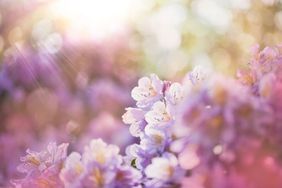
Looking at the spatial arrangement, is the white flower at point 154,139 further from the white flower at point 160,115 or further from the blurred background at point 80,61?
the blurred background at point 80,61

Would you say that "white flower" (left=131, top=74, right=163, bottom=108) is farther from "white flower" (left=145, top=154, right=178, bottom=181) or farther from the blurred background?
the blurred background

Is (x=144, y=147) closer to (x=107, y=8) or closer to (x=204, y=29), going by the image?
(x=107, y=8)

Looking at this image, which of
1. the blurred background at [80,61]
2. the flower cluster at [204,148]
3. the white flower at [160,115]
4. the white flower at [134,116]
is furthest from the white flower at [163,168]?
the blurred background at [80,61]

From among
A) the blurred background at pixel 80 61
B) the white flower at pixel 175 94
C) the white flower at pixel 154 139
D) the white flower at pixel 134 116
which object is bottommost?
→ the white flower at pixel 154 139

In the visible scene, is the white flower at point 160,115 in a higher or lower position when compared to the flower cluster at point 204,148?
higher

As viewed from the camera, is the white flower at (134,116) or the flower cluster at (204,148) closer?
the flower cluster at (204,148)

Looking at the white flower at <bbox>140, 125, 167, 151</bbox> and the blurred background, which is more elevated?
the blurred background

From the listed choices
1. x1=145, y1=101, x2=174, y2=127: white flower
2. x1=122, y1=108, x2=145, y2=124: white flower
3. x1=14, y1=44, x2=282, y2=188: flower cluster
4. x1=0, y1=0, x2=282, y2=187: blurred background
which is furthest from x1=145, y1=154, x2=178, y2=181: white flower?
x1=0, y1=0, x2=282, y2=187: blurred background

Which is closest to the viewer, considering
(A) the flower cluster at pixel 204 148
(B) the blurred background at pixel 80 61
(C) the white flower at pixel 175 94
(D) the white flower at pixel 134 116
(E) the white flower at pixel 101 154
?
(A) the flower cluster at pixel 204 148
